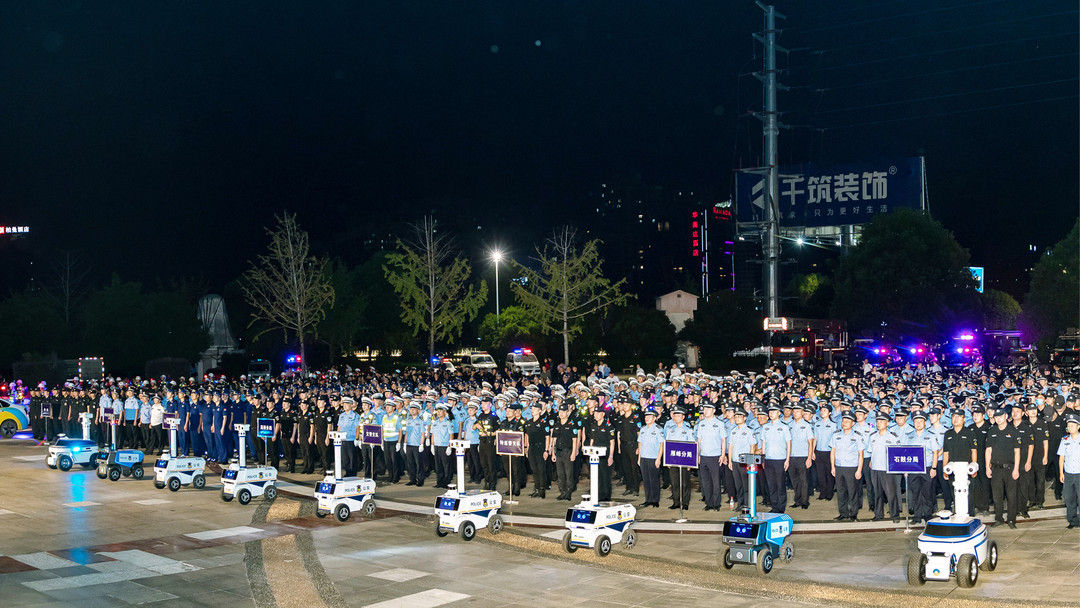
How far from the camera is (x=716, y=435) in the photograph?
1630 cm

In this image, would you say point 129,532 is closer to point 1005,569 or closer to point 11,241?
point 1005,569

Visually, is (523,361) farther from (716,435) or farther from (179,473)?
(716,435)

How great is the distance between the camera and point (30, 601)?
11.4 metres

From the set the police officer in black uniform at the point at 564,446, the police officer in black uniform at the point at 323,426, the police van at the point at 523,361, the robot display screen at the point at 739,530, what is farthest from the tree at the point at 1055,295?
the robot display screen at the point at 739,530

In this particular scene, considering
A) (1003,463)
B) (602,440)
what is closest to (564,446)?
(602,440)

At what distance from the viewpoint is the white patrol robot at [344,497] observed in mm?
16406

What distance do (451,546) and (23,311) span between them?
4710 centimetres

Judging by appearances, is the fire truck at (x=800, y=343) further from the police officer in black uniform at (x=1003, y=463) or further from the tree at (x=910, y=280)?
the police officer in black uniform at (x=1003, y=463)

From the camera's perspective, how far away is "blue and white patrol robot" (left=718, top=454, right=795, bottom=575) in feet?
39.2

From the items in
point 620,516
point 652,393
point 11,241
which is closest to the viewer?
point 620,516

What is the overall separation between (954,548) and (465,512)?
6.87 metres

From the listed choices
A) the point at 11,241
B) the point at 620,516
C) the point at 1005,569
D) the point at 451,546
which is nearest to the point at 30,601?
the point at 451,546

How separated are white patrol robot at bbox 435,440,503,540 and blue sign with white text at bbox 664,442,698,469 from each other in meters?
2.78

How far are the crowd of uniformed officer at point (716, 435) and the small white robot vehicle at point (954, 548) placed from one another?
2.90m
